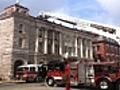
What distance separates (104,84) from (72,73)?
4174mm

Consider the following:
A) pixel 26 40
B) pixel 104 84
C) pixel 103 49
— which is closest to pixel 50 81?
pixel 104 84

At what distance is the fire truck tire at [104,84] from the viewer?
23406 mm

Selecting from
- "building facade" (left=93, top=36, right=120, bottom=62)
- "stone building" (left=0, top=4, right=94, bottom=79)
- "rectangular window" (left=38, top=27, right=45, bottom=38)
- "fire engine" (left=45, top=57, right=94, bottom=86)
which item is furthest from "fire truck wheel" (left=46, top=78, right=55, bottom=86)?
"building facade" (left=93, top=36, right=120, bottom=62)

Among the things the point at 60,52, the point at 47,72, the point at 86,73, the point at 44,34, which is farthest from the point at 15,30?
the point at 86,73

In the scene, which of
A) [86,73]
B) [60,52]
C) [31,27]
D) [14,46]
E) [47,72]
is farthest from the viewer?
[60,52]

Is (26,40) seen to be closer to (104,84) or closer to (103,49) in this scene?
(104,84)

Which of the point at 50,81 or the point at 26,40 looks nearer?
the point at 50,81

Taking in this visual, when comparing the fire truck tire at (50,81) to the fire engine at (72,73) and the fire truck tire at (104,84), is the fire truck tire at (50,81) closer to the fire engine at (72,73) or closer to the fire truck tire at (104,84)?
the fire engine at (72,73)

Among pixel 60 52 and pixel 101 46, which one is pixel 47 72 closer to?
pixel 60 52

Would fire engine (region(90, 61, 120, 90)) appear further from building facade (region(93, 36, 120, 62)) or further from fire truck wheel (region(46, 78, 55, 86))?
building facade (region(93, 36, 120, 62))

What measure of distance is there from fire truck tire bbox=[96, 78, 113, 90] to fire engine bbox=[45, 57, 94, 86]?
999 millimetres

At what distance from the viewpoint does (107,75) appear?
2380cm

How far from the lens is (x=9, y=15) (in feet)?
154

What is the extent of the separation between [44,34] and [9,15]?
9.58 metres
